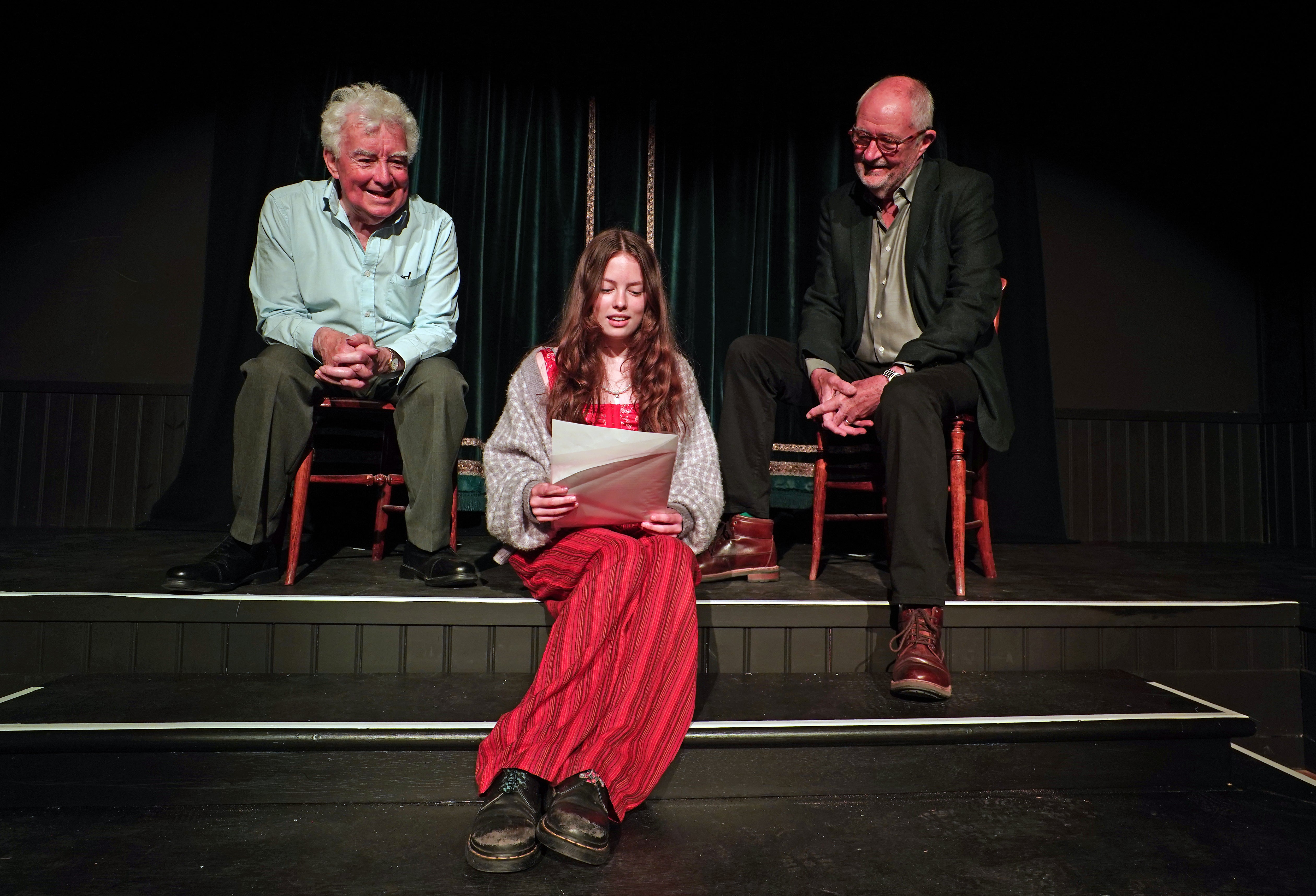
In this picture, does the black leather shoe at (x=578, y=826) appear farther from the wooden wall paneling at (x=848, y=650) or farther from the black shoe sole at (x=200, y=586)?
the black shoe sole at (x=200, y=586)

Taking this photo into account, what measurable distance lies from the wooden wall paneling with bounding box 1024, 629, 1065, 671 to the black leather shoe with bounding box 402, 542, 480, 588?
1.40 m

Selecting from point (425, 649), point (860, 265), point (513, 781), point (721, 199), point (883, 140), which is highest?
point (721, 199)

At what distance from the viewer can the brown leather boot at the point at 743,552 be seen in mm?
2225

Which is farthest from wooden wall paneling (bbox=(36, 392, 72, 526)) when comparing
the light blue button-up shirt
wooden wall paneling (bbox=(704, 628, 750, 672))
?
wooden wall paneling (bbox=(704, 628, 750, 672))

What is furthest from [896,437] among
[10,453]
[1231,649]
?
[10,453]

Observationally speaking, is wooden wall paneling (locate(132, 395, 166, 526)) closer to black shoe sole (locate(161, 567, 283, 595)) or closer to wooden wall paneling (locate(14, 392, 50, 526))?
wooden wall paneling (locate(14, 392, 50, 526))

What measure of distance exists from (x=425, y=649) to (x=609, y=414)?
716 mm

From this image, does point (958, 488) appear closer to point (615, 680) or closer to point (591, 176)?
point (615, 680)

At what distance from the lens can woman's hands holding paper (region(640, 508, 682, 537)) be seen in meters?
1.57

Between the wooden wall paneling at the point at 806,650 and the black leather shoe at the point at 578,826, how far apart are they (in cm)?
77

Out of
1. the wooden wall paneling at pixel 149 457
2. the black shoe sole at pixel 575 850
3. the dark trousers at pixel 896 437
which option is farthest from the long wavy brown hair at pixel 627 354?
the wooden wall paneling at pixel 149 457

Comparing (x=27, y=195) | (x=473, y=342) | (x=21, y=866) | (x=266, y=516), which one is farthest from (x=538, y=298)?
(x=21, y=866)

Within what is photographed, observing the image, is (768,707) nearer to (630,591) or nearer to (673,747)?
(673,747)

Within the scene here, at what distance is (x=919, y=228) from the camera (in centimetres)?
237
